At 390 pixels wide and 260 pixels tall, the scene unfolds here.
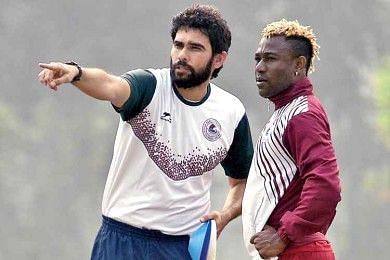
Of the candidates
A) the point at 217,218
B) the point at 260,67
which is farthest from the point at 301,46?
the point at 217,218

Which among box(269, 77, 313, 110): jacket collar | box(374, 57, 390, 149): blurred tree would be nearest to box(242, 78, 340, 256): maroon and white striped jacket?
box(269, 77, 313, 110): jacket collar

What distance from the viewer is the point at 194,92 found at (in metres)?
5.32

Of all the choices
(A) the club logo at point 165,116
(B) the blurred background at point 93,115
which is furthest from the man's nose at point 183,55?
(B) the blurred background at point 93,115

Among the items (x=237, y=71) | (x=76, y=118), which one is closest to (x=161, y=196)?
(x=237, y=71)

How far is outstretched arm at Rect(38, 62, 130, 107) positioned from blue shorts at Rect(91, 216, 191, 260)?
573 mm

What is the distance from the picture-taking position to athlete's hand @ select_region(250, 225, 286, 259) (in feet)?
15.3

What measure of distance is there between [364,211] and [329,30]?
8.66 feet

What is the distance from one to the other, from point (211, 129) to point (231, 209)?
38cm

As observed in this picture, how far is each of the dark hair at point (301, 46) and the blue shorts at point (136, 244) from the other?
3.20ft

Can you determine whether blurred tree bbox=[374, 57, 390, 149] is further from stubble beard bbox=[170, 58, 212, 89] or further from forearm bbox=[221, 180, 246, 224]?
stubble beard bbox=[170, 58, 212, 89]

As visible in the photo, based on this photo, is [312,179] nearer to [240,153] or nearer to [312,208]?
[312,208]

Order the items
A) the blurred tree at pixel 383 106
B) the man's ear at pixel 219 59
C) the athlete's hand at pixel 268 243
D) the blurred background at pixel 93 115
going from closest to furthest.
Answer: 1. the athlete's hand at pixel 268 243
2. the man's ear at pixel 219 59
3. the blurred background at pixel 93 115
4. the blurred tree at pixel 383 106

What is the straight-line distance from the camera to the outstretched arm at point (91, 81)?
14.6 ft

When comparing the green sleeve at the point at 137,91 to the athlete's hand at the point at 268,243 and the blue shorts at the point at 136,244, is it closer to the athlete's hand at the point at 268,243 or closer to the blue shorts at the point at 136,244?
the blue shorts at the point at 136,244
